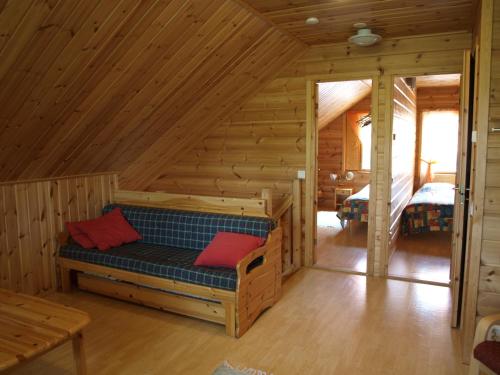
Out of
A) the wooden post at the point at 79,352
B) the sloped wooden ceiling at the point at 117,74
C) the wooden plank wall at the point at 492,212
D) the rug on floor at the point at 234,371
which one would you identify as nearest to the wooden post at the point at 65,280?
the sloped wooden ceiling at the point at 117,74

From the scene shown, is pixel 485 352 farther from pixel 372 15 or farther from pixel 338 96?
pixel 338 96

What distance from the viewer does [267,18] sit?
3223 millimetres

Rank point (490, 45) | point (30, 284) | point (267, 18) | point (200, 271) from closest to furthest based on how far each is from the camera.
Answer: point (490, 45) < point (200, 271) < point (267, 18) < point (30, 284)

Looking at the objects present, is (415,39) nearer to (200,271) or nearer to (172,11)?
(172,11)

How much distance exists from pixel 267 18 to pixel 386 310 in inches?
100

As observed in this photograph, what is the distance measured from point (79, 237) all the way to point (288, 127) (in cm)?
234

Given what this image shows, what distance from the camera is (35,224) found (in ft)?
11.6

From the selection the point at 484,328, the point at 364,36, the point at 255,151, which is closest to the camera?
the point at 484,328

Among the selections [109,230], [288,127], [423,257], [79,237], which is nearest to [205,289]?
[109,230]

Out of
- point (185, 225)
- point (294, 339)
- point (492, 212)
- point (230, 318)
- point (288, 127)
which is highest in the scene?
point (288, 127)

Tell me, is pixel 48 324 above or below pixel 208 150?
below

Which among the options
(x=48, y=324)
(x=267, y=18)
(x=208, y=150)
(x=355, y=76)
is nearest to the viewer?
(x=48, y=324)

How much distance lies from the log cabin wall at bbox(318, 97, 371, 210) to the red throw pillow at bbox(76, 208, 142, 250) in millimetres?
5171

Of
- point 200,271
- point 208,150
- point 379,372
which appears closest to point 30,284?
point 200,271
